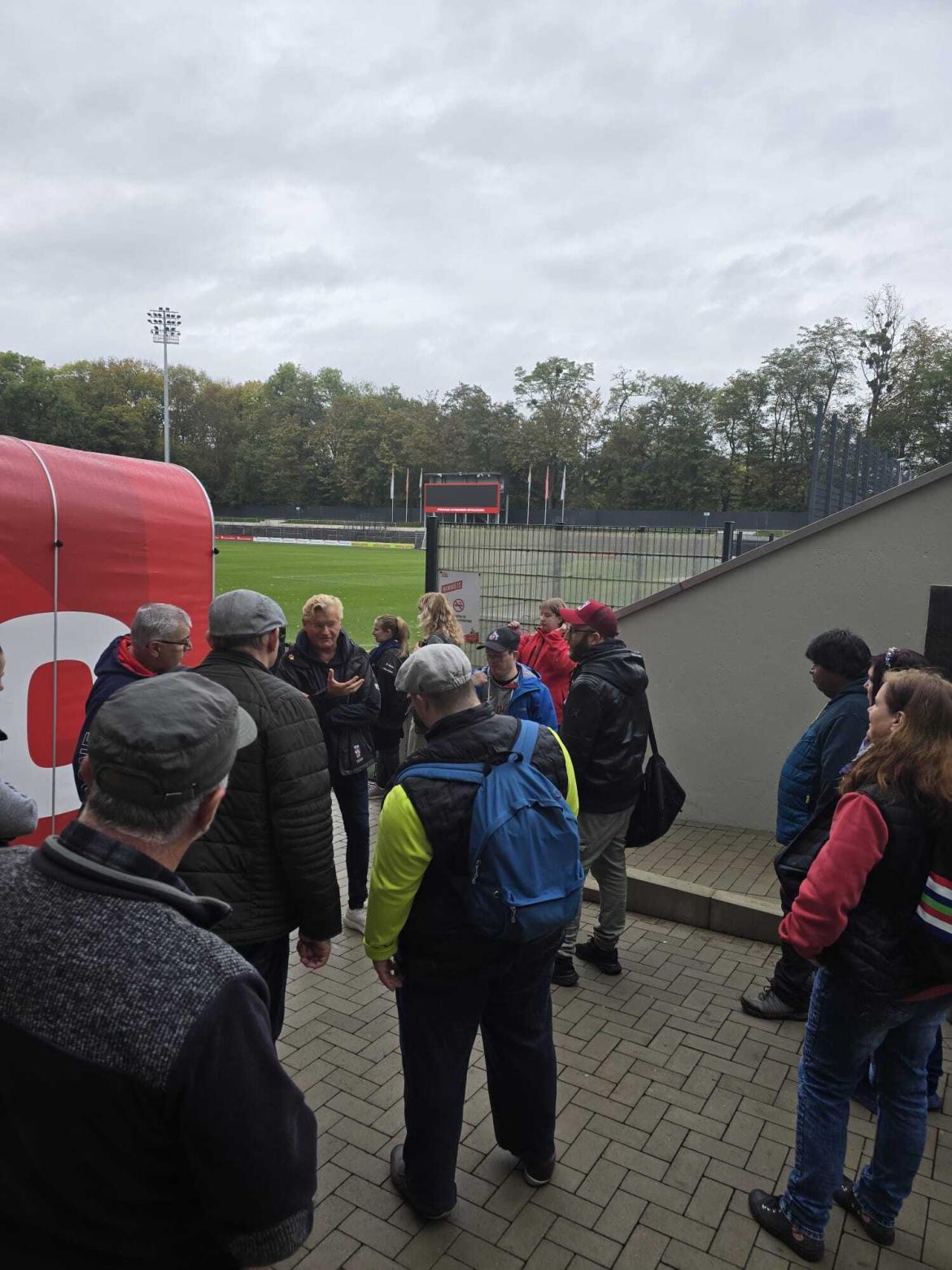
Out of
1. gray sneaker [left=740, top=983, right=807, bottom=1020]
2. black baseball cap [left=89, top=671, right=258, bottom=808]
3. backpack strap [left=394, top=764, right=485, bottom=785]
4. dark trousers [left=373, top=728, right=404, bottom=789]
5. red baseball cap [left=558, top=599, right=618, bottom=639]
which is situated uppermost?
black baseball cap [left=89, top=671, right=258, bottom=808]

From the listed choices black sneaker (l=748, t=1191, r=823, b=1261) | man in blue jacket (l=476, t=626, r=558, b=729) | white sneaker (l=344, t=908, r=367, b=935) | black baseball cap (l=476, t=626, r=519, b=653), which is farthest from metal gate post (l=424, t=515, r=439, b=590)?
black sneaker (l=748, t=1191, r=823, b=1261)

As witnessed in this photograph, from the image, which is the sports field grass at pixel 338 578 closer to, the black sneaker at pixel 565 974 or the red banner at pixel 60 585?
the red banner at pixel 60 585

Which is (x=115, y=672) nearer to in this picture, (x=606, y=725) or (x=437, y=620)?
(x=606, y=725)

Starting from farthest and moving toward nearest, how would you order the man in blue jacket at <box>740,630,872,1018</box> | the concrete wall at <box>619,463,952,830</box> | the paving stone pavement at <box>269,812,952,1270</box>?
the concrete wall at <box>619,463,952,830</box>, the man in blue jacket at <box>740,630,872,1018</box>, the paving stone pavement at <box>269,812,952,1270</box>

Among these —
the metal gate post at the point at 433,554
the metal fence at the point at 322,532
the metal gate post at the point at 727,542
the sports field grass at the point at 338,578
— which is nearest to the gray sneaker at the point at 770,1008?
the metal gate post at the point at 727,542

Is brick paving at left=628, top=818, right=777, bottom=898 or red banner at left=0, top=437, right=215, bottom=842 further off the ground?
red banner at left=0, top=437, right=215, bottom=842

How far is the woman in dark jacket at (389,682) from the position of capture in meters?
6.53

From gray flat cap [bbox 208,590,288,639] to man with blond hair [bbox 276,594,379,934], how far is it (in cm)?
190

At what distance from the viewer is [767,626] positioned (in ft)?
22.0

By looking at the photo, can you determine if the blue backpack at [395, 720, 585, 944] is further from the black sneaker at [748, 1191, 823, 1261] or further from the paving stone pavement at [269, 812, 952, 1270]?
the black sneaker at [748, 1191, 823, 1261]

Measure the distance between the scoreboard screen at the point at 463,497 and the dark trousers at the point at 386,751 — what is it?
49.2m

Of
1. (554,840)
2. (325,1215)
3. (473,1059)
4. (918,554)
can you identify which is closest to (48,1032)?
(554,840)

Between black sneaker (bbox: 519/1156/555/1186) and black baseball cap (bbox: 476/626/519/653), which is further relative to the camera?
black baseball cap (bbox: 476/626/519/653)

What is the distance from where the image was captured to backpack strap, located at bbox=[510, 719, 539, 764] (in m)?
2.67
